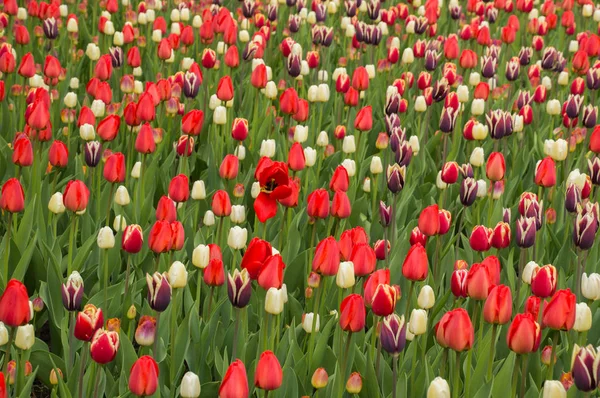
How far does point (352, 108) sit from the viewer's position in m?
5.88

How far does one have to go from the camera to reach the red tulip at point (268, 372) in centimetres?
241

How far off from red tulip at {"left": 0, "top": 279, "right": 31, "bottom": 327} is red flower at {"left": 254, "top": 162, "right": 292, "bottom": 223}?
997mm

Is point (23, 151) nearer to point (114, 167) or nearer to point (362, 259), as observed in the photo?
point (114, 167)

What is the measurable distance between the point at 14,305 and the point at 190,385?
0.54 metres

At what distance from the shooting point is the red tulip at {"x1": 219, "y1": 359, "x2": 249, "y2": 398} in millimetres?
2279

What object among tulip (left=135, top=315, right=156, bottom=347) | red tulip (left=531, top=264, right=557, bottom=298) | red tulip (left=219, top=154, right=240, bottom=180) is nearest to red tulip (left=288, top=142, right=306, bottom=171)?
red tulip (left=219, top=154, right=240, bottom=180)

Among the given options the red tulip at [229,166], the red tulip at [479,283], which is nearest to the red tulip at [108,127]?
the red tulip at [229,166]

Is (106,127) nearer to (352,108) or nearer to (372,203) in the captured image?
(372,203)

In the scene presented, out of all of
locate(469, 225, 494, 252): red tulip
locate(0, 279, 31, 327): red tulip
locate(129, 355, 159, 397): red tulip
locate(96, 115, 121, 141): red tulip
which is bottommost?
locate(96, 115, 121, 141): red tulip

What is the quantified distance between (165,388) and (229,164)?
4.02ft

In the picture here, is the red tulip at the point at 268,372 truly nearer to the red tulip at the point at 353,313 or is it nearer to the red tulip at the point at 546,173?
the red tulip at the point at 353,313

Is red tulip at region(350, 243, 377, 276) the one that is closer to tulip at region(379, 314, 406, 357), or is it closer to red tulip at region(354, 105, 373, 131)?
tulip at region(379, 314, 406, 357)

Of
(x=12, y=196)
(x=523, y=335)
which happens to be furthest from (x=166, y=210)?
(x=523, y=335)

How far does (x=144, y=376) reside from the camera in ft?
8.00
